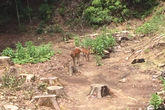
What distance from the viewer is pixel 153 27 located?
14977 mm

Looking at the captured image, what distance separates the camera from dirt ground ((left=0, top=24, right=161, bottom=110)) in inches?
299

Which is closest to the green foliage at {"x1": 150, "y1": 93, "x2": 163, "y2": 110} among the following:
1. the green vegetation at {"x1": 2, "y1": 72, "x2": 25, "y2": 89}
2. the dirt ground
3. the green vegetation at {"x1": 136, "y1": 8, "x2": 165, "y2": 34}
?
the dirt ground

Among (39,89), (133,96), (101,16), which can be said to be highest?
(101,16)

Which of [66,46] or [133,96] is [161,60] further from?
[66,46]

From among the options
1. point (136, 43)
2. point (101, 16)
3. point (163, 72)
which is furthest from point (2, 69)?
point (101, 16)

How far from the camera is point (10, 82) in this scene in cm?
758

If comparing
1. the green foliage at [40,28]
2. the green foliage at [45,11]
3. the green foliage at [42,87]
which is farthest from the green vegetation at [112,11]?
the green foliage at [42,87]

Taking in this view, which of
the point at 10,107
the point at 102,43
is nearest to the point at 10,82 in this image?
the point at 10,107

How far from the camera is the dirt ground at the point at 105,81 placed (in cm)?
759

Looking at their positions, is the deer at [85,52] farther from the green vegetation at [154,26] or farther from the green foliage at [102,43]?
the green vegetation at [154,26]

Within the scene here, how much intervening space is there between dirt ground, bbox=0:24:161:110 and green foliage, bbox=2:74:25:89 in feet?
1.26

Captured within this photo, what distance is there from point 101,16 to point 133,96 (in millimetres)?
10828

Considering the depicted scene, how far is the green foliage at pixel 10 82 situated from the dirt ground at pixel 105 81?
0.39m

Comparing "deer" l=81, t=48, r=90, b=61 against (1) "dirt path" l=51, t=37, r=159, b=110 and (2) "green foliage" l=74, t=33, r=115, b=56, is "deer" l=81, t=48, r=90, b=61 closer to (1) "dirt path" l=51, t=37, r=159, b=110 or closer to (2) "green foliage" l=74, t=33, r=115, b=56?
(1) "dirt path" l=51, t=37, r=159, b=110
